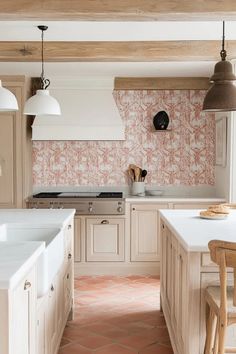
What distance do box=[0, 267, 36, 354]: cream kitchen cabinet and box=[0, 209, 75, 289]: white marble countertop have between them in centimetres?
5

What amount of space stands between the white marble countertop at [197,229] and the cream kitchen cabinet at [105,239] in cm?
181

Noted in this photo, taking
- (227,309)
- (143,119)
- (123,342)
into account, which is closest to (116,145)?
(143,119)

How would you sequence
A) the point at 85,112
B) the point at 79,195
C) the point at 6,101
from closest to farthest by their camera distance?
1. the point at 6,101
2. the point at 79,195
3. the point at 85,112

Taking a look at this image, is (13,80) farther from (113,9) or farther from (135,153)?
(113,9)

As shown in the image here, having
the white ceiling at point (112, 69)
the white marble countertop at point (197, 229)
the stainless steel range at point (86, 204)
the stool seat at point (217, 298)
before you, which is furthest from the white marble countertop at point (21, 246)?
the white ceiling at point (112, 69)

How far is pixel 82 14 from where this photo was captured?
336 cm

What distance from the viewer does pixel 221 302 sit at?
239 cm

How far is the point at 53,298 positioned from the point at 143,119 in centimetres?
384

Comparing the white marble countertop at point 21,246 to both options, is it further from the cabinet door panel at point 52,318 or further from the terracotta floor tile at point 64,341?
the terracotta floor tile at point 64,341

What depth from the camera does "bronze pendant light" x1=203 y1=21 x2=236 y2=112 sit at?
3145mm

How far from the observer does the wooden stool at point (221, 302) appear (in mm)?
2367

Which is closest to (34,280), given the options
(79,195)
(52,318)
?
(52,318)

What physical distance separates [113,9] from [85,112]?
2947 millimetres

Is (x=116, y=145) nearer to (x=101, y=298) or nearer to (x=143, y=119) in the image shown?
(x=143, y=119)
